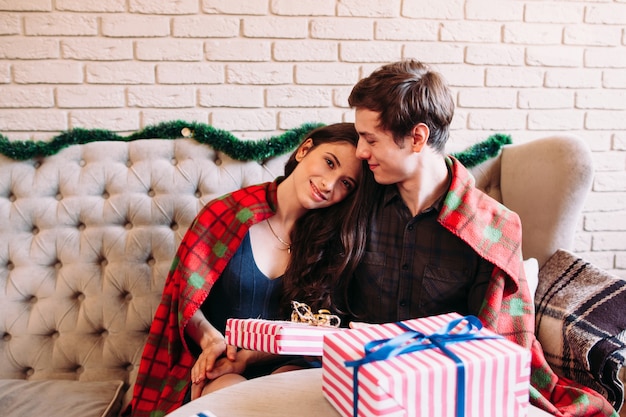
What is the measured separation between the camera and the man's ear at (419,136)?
1277 mm

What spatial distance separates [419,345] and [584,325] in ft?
2.56

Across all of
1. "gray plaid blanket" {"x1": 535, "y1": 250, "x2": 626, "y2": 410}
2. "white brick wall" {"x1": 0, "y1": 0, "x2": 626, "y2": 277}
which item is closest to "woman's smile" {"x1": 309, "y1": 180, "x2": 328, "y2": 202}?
"white brick wall" {"x1": 0, "y1": 0, "x2": 626, "y2": 277}

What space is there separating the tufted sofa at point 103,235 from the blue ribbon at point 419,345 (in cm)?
94

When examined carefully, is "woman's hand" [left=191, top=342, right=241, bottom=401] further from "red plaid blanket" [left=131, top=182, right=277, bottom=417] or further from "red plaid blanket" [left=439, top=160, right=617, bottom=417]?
"red plaid blanket" [left=439, top=160, right=617, bottom=417]

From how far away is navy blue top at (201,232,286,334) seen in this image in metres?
1.40

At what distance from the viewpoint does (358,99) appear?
1307 mm

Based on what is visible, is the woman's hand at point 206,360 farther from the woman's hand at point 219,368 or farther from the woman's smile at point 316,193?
the woman's smile at point 316,193

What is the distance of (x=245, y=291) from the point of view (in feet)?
4.58

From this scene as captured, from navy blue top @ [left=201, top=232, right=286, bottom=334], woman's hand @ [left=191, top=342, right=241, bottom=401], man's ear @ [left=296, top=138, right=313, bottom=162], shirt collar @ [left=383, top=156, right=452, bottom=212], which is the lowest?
woman's hand @ [left=191, top=342, right=241, bottom=401]

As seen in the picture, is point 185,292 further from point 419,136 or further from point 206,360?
point 419,136

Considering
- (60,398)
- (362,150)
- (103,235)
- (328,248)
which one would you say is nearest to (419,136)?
(362,150)

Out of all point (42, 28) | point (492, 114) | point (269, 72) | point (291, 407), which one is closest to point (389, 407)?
point (291, 407)

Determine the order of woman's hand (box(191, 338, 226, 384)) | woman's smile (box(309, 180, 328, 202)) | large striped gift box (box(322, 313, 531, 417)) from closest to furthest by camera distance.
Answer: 1. large striped gift box (box(322, 313, 531, 417))
2. woman's hand (box(191, 338, 226, 384))
3. woman's smile (box(309, 180, 328, 202))

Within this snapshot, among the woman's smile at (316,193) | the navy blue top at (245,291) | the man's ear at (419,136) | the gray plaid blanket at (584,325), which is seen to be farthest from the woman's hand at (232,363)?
the gray plaid blanket at (584,325)
